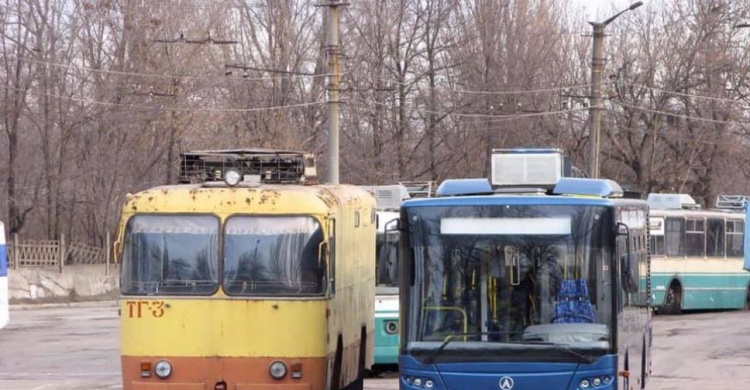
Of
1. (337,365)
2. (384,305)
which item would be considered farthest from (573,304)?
(384,305)

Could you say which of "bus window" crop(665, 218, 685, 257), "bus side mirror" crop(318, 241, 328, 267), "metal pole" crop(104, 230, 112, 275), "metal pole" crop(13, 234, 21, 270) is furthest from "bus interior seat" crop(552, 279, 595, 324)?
"metal pole" crop(104, 230, 112, 275)

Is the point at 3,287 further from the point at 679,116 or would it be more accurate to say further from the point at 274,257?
the point at 679,116

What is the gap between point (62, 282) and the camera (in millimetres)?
43094

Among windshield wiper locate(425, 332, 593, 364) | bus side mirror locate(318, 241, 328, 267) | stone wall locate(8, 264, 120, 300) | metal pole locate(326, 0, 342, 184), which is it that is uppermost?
metal pole locate(326, 0, 342, 184)

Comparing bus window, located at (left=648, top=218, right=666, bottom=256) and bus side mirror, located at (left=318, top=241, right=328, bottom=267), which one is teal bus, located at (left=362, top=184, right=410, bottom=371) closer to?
bus side mirror, located at (left=318, top=241, right=328, bottom=267)

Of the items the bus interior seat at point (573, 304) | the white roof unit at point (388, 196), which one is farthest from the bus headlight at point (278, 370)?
the white roof unit at point (388, 196)

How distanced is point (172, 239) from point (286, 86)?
131 feet

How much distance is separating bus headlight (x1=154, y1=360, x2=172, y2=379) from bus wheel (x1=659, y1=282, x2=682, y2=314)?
2273 cm

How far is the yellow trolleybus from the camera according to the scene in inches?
539

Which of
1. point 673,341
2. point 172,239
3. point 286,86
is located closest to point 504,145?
point 286,86

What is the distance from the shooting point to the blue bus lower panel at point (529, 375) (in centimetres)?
1137

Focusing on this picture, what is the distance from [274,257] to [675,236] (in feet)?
71.9

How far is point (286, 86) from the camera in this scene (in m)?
53.5

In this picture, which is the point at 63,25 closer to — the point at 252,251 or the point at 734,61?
the point at 734,61
